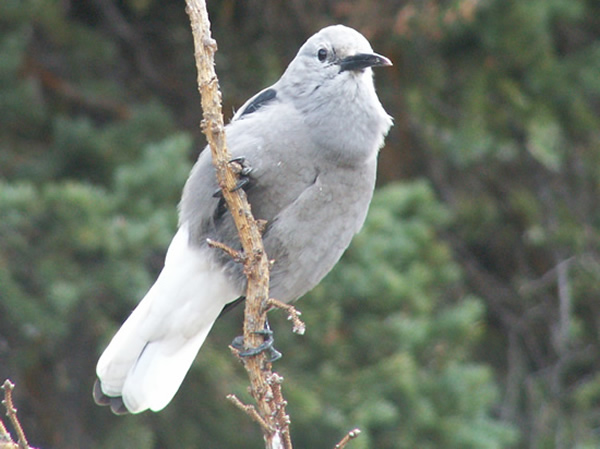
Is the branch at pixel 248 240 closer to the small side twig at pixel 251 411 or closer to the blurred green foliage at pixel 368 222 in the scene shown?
the small side twig at pixel 251 411

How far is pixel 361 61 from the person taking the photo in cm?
316

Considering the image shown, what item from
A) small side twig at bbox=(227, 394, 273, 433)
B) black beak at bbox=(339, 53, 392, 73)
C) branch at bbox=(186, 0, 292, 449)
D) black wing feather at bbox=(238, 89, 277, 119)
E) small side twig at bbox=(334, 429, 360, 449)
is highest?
black wing feather at bbox=(238, 89, 277, 119)

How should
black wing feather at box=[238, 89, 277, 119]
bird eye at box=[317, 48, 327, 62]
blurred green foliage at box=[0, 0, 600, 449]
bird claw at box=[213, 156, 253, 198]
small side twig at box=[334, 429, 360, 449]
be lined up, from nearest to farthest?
small side twig at box=[334, 429, 360, 449]
bird claw at box=[213, 156, 253, 198]
bird eye at box=[317, 48, 327, 62]
black wing feather at box=[238, 89, 277, 119]
blurred green foliage at box=[0, 0, 600, 449]

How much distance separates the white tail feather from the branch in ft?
2.39

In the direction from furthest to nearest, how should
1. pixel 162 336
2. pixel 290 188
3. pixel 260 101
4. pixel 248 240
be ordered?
1. pixel 162 336
2. pixel 260 101
3. pixel 290 188
4. pixel 248 240

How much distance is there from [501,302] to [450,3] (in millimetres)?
2029

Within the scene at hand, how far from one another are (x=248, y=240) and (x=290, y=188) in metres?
0.56

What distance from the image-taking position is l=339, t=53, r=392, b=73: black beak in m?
3.13

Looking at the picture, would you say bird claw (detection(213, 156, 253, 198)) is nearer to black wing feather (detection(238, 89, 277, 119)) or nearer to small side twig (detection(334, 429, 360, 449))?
black wing feather (detection(238, 89, 277, 119))

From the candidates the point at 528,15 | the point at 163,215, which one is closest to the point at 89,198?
the point at 163,215

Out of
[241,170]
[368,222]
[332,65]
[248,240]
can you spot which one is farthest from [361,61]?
[368,222]

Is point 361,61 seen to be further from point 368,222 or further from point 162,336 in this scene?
point 368,222

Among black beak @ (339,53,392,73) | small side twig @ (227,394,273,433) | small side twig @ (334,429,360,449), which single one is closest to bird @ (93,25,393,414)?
black beak @ (339,53,392,73)

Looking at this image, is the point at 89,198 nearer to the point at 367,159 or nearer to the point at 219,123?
the point at 367,159
